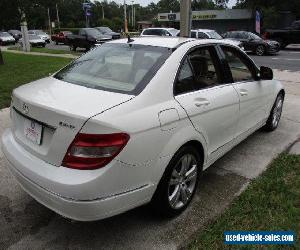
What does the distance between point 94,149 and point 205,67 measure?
182 cm

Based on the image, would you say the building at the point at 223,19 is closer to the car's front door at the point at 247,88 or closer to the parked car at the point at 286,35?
the parked car at the point at 286,35

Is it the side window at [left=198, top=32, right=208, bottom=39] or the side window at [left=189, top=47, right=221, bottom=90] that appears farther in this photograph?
the side window at [left=198, top=32, right=208, bottom=39]

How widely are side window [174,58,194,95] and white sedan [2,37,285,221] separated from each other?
0.04 ft

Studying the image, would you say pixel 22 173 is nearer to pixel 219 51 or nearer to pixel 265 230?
pixel 265 230

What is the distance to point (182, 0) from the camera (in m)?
9.76

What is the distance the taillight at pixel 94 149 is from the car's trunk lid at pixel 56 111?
77mm

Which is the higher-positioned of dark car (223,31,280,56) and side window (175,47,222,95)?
side window (175,47,222,95)

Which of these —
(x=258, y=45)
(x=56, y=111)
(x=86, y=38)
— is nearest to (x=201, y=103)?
(x=56, y=111)

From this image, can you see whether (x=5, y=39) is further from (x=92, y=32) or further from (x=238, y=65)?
(x=238, y=65)

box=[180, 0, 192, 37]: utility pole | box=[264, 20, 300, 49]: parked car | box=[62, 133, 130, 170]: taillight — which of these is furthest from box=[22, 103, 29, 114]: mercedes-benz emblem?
box=[264, 20, 300, 49]: parked car

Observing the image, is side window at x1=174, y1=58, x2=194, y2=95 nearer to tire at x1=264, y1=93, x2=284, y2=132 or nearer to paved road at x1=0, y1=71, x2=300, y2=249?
paved road at x1=0, y1=71, x2=300, y2=249

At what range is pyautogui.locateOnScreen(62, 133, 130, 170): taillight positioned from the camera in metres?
2.71

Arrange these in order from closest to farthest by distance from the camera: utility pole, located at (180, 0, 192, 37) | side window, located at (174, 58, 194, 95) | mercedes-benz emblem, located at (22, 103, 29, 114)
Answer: mercedes-benz emblem, located at (22, 103, 29, 114) → side window, located at (174, 58, 194, 95) → utility pole, located at (180, 0, 192, 37)

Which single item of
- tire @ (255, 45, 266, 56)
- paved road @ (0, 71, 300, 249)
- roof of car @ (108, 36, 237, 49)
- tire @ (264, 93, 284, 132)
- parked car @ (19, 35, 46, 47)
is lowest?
parked car @ (19, 35, 46, 47)
